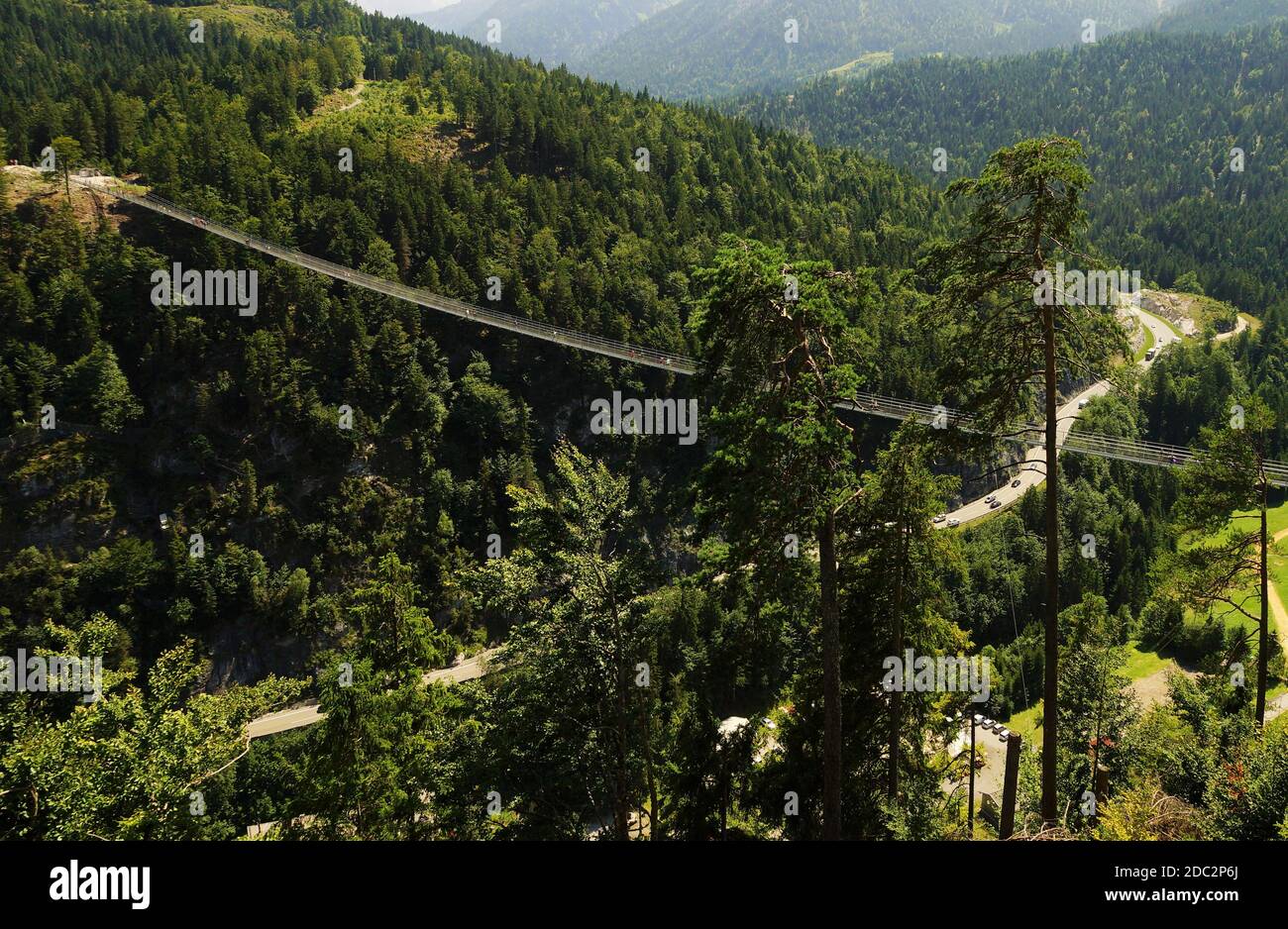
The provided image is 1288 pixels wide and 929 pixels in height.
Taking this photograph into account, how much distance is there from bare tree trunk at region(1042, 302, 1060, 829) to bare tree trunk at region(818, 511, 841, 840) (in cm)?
338

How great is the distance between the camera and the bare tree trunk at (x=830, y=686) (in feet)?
37.2

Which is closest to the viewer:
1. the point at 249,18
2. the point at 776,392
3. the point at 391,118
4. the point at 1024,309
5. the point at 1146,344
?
Result: the point at 776,392

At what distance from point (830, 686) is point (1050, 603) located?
13.6ft

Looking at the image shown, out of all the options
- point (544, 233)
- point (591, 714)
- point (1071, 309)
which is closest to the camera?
point (1071, 309)

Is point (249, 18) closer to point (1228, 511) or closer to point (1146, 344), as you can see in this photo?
point (1146, 344)

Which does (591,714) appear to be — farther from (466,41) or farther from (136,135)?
(466,41)

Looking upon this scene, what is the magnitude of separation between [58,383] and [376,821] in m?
53.3

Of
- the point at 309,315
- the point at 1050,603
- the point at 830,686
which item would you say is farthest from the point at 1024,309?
the point at 309,315

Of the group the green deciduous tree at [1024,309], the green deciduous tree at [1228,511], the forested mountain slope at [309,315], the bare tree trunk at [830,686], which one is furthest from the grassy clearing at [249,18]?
the green deciduous tree at [1228,511]

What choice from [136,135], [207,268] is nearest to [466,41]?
[136,135]

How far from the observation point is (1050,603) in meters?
12.0

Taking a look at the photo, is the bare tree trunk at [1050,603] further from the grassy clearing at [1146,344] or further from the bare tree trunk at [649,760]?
the grassy clearing at [1146,344]

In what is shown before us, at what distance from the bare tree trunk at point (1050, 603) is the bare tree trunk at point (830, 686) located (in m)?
3.38

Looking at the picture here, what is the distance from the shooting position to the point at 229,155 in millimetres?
66062
